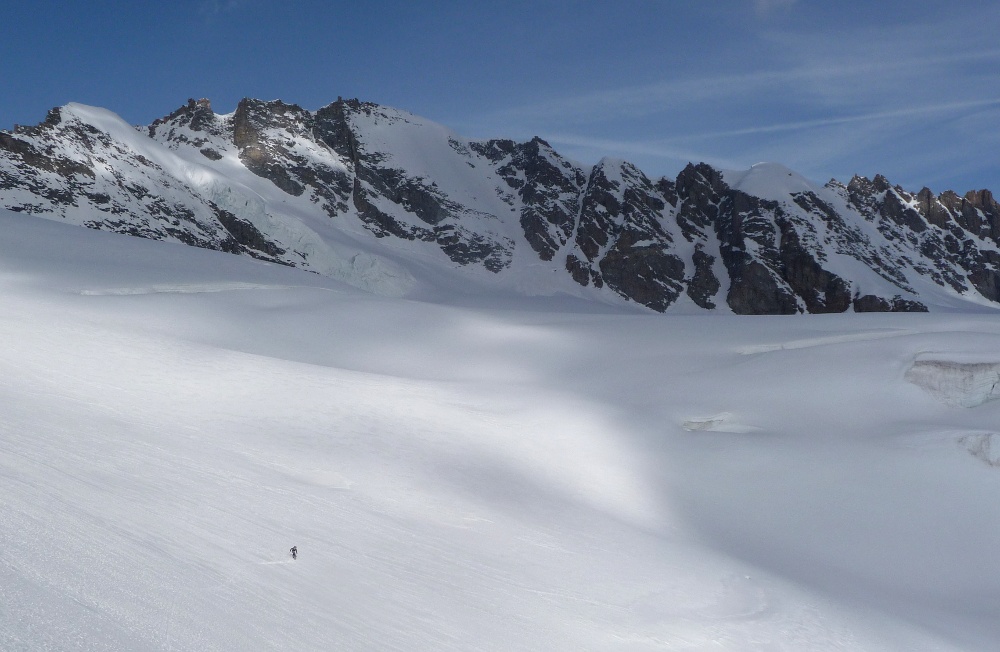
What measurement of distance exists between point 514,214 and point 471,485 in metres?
94.8

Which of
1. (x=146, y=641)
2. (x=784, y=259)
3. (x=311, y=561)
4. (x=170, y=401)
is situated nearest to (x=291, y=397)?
(x=170, y=401)

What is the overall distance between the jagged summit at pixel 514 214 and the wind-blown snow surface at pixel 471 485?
5727cm

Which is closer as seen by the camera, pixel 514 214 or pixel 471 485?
pixel 471 485

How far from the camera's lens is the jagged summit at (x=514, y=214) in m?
76.6

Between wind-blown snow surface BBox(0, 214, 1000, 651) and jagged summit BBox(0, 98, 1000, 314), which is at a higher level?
jagged summit BBox(0, 98, 1000, 314)

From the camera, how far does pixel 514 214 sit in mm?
103562

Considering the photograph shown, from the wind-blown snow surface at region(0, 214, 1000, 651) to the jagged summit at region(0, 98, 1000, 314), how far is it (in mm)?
57270

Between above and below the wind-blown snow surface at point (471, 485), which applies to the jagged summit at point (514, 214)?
above

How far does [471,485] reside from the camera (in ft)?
34.1

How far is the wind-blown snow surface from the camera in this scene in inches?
198

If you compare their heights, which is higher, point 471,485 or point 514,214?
point 514,214

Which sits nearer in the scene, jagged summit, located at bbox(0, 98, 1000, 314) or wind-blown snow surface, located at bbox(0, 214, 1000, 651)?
wind-blown snow surface, located at bbox(0, 214, 1000, 651)

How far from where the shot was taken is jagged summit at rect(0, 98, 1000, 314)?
76.6 m

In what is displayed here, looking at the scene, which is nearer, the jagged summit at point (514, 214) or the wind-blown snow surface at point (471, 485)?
the wind-blown snow surface at point (471, 485)
